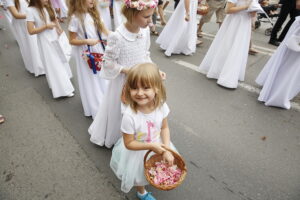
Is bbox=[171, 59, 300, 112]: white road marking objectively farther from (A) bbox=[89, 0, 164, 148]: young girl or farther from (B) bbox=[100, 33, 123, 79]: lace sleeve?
(B) bbox=[100, 33, 123, 79]: lace sleeve

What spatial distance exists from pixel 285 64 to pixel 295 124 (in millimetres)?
1061

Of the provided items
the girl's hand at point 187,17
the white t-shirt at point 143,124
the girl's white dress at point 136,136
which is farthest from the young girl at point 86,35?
the girl's hand at point 187,17

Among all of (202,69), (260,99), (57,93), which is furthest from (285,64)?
(57,93)

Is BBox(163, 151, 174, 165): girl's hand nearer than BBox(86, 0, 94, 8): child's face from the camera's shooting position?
Yes

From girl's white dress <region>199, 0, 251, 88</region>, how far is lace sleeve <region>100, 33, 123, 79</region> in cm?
284

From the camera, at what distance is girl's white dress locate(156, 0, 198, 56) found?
549 cm

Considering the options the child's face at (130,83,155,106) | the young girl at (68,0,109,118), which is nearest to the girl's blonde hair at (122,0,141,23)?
the child's face at (130,83,155,106)

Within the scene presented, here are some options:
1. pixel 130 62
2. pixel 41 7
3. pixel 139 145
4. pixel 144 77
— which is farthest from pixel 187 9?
pixel 139 145

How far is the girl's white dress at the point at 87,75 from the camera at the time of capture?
8.77ft

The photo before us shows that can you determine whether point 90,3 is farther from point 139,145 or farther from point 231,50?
point 231,50

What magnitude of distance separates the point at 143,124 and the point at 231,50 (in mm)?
3144

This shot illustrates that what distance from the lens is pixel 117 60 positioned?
219cm

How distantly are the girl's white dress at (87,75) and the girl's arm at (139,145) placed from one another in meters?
1.61

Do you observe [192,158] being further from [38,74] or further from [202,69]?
[38,74]
